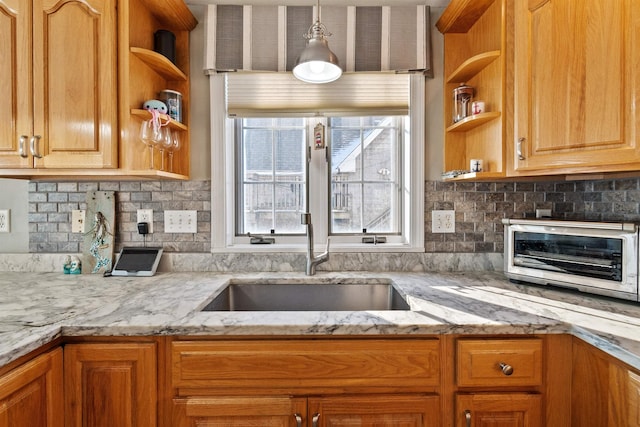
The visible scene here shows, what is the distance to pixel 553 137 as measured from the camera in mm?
1161

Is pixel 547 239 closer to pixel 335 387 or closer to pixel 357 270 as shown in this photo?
pixel 357 270

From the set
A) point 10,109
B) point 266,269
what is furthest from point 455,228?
point 10,109

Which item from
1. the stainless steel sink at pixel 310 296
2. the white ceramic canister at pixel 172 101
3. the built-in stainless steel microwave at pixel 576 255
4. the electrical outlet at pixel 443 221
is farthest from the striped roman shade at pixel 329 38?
the stainless steel sink at pixel 310 296

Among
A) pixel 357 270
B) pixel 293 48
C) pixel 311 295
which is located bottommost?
pixel 311 295

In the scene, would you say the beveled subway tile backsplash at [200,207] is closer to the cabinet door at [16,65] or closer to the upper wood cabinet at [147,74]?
the upper wood cabinet at [147,74]

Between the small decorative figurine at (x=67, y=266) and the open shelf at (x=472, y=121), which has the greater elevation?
the open shelf at (x=472, y=121)

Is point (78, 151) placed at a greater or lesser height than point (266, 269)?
greater

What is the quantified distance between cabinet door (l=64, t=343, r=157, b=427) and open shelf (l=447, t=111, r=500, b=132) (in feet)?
5.01

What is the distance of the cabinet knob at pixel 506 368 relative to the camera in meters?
0.98

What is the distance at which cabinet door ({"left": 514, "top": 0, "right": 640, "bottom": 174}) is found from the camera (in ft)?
3.36

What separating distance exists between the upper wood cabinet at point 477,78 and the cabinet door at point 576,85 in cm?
8

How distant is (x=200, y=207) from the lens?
1.70 metres

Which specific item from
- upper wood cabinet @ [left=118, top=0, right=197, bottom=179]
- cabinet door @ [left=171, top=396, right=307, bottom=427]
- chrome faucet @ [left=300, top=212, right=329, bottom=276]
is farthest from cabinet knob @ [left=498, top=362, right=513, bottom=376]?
upper wood cabinet @ [left=118, top=0, right=197, bottom=179]

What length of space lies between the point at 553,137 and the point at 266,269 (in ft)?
4.57
